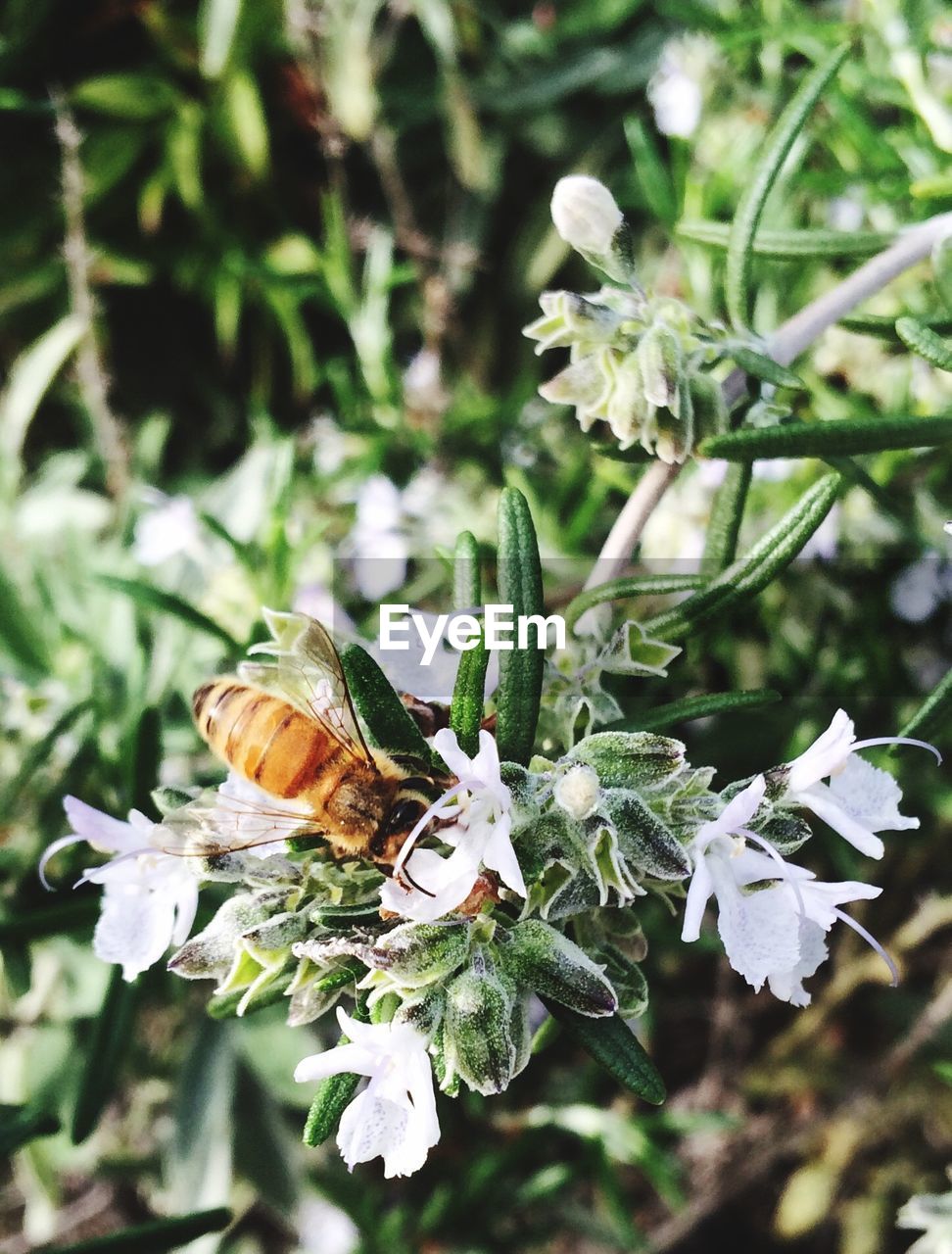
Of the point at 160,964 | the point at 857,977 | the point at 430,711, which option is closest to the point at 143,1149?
the point at 160,964

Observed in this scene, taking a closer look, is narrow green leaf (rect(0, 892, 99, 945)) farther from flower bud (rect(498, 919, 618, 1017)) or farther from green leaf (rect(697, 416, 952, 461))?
green leaf (rect(697, 416, 952, 461))

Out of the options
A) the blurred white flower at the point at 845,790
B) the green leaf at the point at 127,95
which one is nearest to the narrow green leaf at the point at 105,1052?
the blurred white flower at the point at 845,790

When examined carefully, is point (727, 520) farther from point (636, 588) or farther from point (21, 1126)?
point (21, 1126)

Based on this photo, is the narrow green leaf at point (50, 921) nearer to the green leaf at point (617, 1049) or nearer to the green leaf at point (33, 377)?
the green leaf at point (617, 1049)

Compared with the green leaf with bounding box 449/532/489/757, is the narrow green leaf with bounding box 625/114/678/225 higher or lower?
higher

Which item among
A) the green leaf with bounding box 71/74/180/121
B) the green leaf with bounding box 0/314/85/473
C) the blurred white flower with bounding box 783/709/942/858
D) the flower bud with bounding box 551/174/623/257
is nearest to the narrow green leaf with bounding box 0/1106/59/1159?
the blurred white flower with bounding box 783/709/942/858

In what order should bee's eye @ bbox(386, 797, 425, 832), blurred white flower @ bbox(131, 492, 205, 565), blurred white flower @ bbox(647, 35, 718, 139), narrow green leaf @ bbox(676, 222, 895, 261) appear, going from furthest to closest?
blurred white flower @ bbox(647, 35, 718, 139), blurred white flower @ bbox(131, 492, 205, 565), narrow green leaf @ bbox(676, 222, 895, 261), bee's eye @ bbox(386, 797, 425, 832)
